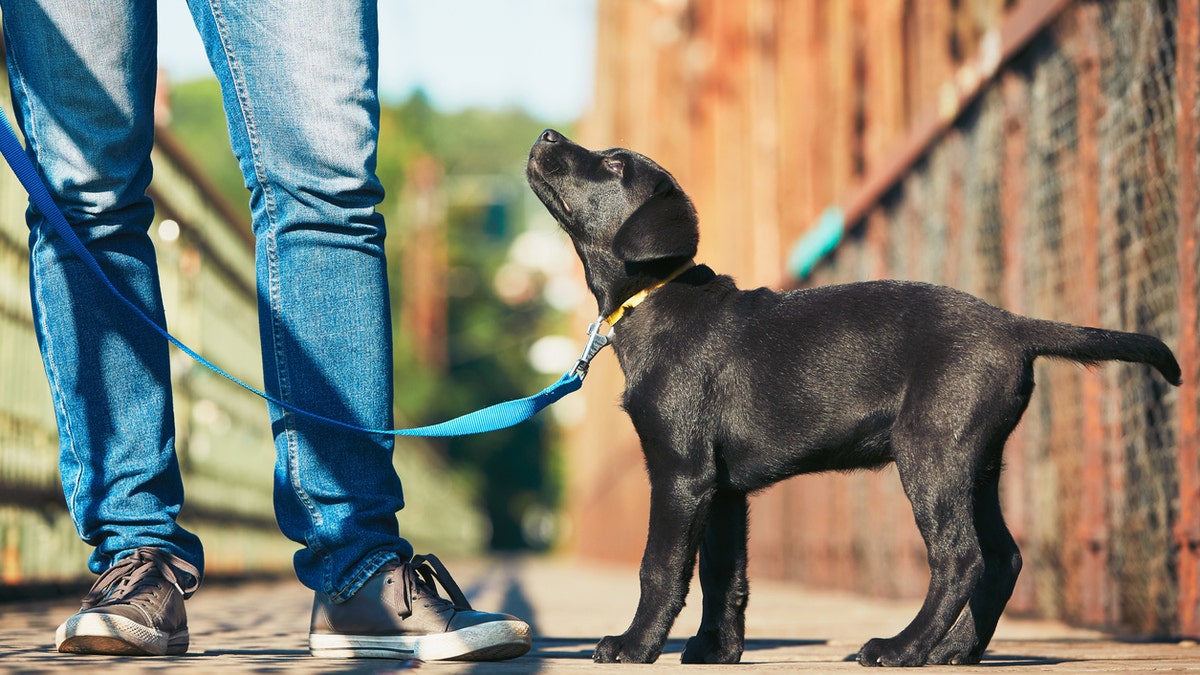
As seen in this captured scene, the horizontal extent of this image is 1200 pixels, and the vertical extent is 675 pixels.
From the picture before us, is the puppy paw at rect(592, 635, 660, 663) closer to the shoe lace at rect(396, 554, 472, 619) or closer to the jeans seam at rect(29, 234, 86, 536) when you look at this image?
the shoe lace at rect(396, 554, 472, 619)

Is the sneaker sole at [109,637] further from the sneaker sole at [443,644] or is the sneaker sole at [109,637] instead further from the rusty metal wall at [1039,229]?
the rusty metal wall at [1039,229]

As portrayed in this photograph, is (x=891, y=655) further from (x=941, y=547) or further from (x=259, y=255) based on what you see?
(x=259, y=255)

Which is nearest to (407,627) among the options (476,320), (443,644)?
(443,644)

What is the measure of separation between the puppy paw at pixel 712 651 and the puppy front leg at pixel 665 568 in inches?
6.4

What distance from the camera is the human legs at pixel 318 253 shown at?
2.73 metres

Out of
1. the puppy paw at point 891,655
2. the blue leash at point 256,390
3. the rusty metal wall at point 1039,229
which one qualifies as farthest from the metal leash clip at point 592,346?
the rusty metal wall at point 1039,229

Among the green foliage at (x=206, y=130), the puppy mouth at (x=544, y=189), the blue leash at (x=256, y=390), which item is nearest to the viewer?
the blue leash at (x=256, y=390)

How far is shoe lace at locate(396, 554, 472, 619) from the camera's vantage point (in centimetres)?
272

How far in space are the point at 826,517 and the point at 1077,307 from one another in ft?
12.8

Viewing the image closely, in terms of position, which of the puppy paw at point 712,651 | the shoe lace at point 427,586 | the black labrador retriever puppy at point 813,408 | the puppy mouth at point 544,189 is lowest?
the puppy paw at point 712,651

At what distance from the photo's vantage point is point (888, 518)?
276 inches

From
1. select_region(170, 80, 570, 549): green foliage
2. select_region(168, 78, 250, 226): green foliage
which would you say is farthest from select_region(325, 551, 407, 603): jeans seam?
select_region(168, 78, 250, 226): green foliage

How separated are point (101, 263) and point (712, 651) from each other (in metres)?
1.41

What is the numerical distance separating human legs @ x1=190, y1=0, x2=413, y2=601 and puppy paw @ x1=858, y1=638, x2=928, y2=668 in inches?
34.9
